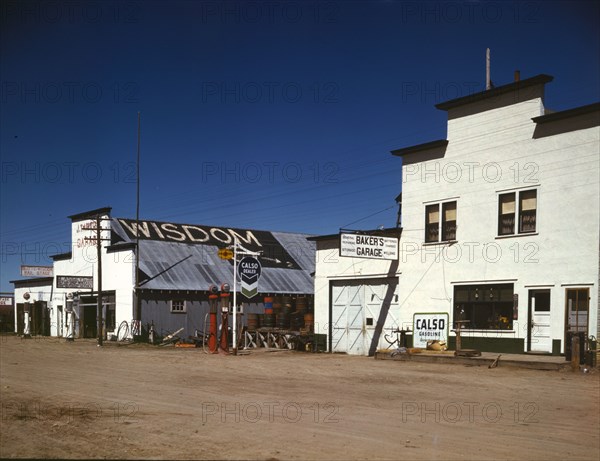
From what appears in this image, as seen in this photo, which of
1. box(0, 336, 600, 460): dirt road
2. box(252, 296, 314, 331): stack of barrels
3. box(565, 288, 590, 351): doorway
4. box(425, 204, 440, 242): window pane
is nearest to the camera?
box(0, 336, 600, 460): dirt road

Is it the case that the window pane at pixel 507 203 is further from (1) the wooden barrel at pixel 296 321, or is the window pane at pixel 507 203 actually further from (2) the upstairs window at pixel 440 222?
(1) the wooden barrel at pixel 296 321

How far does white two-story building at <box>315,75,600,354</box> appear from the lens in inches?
860

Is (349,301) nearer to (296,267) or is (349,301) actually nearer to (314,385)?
(314,385)

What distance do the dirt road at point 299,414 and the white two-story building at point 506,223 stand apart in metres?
3.43

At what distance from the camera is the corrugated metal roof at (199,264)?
4497 centimetres

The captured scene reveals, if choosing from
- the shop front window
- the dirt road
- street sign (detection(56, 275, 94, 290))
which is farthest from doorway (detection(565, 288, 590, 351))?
street sign (detection(56, 275, 94, 290))

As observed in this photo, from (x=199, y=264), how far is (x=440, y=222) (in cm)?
2527

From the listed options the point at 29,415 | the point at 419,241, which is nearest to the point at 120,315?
the point at 419,241

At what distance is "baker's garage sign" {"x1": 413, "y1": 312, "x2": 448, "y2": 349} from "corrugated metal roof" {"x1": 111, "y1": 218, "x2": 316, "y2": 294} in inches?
851

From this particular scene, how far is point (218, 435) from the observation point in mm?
9703

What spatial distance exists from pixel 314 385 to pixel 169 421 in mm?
6494

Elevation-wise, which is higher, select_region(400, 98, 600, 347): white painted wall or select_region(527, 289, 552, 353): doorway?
select_region(400, 98, 600, 347): white painted wall

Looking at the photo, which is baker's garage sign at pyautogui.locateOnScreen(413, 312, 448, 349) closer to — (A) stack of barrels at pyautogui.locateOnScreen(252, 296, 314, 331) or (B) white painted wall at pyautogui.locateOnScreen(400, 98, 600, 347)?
(B) white painted wall at pyautogui.locateOnScreen(400, 98, 600, 347)

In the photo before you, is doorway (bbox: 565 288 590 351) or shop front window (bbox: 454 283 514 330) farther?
shop front window (bbox: 454 283 514 330)
